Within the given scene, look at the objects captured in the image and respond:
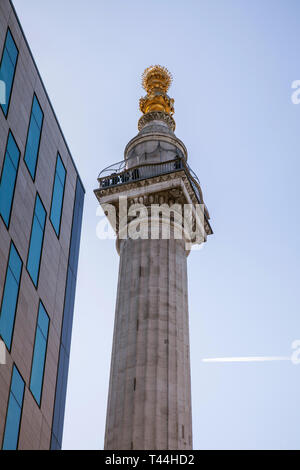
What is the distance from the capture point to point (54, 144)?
120 feet

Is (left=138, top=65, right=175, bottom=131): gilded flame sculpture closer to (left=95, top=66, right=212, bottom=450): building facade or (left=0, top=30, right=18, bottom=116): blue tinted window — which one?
(left=95, top=66, right=212, bottom=450): building facade

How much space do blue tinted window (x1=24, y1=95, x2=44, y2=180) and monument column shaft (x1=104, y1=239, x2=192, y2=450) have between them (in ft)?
35.4

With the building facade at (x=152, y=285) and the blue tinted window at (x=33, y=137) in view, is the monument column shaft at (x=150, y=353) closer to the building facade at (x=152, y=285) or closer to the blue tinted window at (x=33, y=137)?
the building facade at (x=152, y=285)

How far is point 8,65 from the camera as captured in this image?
31.8 metres

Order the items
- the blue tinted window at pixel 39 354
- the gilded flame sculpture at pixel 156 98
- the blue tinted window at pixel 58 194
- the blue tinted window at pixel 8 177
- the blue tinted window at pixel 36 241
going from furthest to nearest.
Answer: the gilded flame sculpture at pixel 156 98, the blue tinted window at pixel 58 194, the blue tinted window at pixel 36 241, the blue tinted window at pixel 39 354, the blue tinted window at pixel 8 177

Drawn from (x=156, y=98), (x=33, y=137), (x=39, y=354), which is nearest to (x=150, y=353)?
(x=39, y=354)

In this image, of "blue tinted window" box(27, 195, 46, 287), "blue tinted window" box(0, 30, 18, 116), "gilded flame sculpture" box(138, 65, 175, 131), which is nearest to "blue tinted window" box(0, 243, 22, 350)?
"blue tinted window" box(27, 195, 46, 287)

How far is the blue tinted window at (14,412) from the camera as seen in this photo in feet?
87.4

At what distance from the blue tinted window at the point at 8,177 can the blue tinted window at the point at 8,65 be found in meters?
1.53

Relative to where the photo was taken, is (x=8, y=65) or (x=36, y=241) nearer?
(x=8, y=65)

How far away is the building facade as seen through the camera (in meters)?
35.8

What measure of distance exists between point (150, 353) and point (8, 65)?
15775 mm

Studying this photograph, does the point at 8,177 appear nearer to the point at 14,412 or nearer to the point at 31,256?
the point at 31,256

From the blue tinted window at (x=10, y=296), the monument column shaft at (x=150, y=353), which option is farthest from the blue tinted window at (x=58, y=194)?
the monument column shaft at (x=150, y=353)
